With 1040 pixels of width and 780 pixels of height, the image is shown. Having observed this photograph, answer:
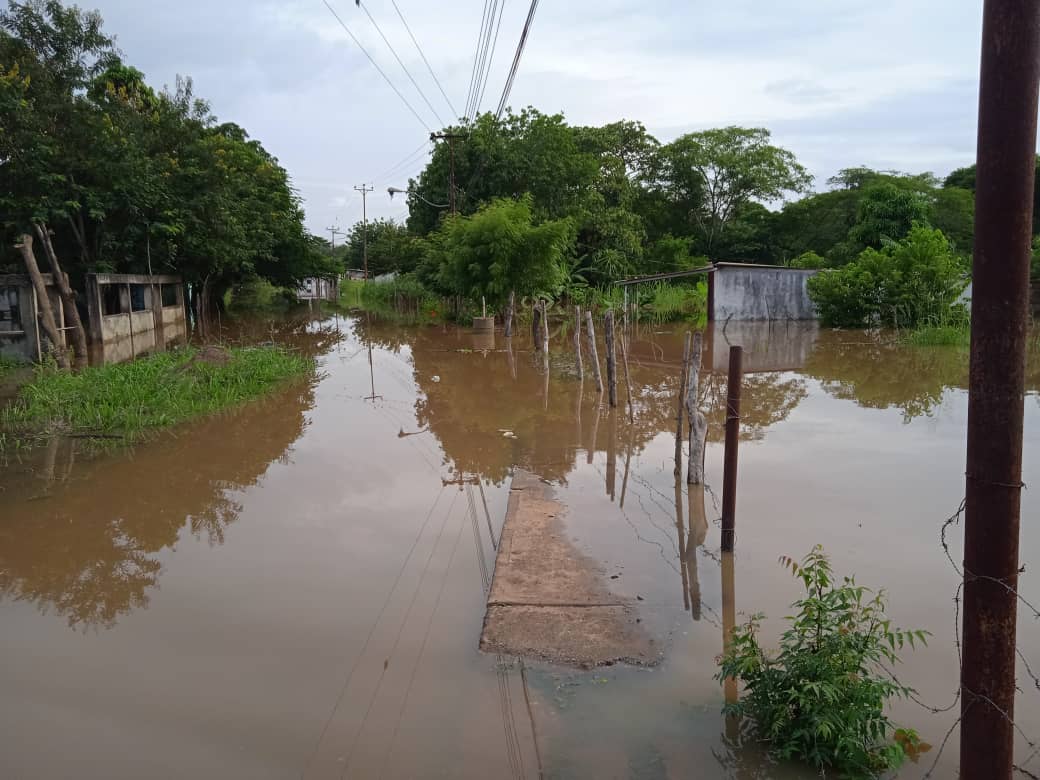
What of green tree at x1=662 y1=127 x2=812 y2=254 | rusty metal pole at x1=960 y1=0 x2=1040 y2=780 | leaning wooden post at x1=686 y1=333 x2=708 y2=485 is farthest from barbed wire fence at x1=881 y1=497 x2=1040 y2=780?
green tree at x1=662 y1=127 x2=812 y2=254

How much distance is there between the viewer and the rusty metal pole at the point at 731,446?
5.74 meters

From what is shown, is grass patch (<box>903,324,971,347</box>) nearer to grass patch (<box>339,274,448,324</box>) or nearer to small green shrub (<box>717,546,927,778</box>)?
grass patch (<box>339,274,448,324</box>)

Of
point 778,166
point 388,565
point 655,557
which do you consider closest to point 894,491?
point 655,557

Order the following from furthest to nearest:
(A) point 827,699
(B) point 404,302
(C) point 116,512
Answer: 1. (B) point 404,302
2. (C) point 116,512
3. (A) point 827,699

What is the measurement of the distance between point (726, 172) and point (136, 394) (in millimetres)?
37898

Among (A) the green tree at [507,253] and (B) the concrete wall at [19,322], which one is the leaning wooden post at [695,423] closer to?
(A) the green tree at [507,253]

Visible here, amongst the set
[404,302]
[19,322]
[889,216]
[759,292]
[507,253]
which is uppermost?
[889,216]

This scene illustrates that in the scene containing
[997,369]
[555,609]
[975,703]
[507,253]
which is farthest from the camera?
[507,253]

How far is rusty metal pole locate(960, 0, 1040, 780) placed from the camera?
2354 mm

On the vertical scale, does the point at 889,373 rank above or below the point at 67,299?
below

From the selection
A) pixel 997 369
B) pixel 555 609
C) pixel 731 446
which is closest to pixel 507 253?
pixel 731 446

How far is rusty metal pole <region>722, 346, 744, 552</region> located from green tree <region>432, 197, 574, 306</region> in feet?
50.7

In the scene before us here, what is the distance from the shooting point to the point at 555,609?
514 centimetres

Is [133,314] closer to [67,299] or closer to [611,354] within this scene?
[67,299]
